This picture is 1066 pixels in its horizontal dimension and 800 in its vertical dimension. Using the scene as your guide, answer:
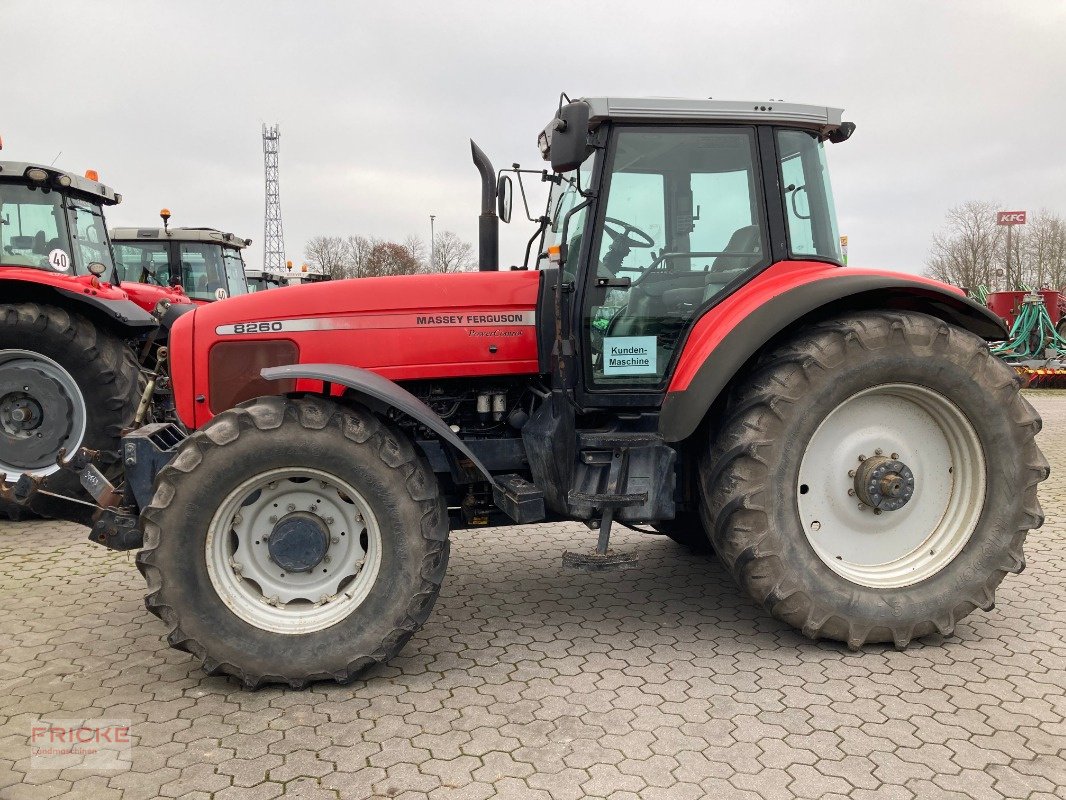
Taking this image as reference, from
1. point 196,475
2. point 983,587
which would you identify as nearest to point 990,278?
point 983,587

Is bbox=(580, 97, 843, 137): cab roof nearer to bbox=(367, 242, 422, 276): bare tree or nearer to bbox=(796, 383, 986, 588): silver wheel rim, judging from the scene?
bbox=(796, 383, 986, 588): silver wheel rim

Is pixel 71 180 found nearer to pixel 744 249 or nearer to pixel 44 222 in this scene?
pixel 44 222

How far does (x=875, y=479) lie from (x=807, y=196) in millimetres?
1327

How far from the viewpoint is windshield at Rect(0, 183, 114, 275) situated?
692cm

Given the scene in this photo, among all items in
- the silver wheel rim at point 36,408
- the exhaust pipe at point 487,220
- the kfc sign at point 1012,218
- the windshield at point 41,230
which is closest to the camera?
the exhaust pipe at point 487,220

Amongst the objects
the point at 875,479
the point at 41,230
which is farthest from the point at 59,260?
the point at 875,479

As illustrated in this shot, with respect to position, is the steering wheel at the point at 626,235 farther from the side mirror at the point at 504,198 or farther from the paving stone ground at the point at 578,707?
the paving stone ground at the point at 578,707

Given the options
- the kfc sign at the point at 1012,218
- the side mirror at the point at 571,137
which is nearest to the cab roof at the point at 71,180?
the side mirror at the point at 571,137

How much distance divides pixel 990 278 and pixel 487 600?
32.7 meters

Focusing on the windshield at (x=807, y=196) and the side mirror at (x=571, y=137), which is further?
the windshield at (x=807, y=196)

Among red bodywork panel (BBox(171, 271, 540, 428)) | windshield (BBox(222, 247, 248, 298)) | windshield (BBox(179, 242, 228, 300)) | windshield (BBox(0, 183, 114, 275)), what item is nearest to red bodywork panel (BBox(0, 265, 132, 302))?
windshield (BBox(0, 183, 114, 275))

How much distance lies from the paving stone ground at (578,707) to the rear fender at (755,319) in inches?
42.0

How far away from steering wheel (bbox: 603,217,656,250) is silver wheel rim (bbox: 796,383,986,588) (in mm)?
1125

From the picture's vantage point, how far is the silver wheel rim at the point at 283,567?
3377 millimetres
